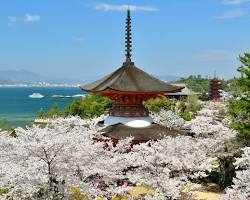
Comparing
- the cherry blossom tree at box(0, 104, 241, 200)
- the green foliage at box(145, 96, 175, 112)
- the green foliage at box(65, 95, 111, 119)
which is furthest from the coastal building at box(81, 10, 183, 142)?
the green foliage at box(65, 95, 111, 119)

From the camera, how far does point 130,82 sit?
67.9 ft

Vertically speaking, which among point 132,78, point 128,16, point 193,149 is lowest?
point 193,149

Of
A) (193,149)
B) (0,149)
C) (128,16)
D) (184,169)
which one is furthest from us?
(128,16)

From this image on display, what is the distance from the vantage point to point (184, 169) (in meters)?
14.8

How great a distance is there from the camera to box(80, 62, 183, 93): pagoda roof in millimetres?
20297

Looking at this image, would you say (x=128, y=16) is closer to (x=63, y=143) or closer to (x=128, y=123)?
(x=128, y=123)

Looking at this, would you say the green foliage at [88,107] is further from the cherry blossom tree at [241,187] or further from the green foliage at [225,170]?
the cherry blossom tree at [241,187]

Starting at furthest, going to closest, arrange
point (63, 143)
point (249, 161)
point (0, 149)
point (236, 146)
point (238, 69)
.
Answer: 1. point (238, 69)
2. point (236, 146)
3. point (0, 149)
4. point (249, 161)
5. point (63, 143)

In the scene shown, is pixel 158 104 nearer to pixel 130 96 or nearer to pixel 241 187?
pixel 130 96

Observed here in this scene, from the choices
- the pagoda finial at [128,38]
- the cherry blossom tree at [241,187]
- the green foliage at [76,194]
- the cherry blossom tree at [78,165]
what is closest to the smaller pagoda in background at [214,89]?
the pagoda finial at [128,38]

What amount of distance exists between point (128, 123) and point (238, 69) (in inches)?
200

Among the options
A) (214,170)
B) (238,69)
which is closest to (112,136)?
(214,170)

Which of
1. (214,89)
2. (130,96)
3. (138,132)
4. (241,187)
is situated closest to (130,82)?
(130,96)

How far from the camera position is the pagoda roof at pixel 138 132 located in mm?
19469
